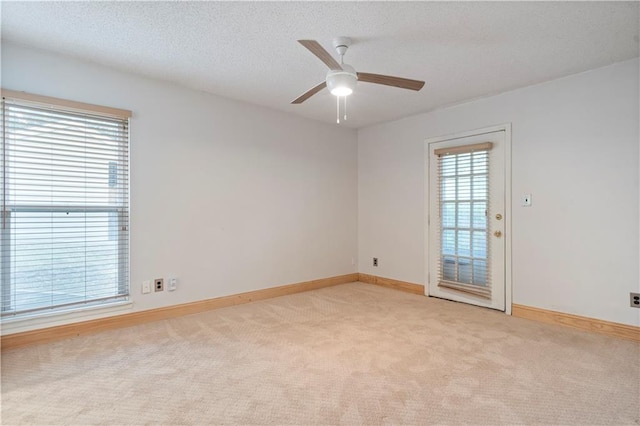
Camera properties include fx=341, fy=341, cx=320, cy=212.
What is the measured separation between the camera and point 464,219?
4.01 metres

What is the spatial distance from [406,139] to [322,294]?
236cm

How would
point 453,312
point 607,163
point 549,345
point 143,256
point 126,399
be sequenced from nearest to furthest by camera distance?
point 126,399
point 549,345
point 607,163
point 143,256
point 453,312

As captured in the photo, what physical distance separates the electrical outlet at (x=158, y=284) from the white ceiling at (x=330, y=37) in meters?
1.98

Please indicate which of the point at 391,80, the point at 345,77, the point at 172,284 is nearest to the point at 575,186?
the point at 391,80

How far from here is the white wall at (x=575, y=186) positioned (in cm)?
291

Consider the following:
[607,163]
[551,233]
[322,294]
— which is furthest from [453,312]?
[607,163]

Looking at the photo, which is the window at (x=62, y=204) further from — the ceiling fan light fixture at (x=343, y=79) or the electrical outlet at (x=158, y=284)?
the ceiling fan light fixture at (x=343, y=79)

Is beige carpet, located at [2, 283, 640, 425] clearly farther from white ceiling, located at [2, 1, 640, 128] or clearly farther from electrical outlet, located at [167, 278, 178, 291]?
white ceiling, located at [2, 1, 640, 128]

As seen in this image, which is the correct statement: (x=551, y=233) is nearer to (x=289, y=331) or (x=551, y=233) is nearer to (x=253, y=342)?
(x=289, y=331)

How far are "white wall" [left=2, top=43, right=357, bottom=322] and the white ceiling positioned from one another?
24cm

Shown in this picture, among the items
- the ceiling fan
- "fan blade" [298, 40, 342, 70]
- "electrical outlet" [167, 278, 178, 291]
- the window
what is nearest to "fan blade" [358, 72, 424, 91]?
the ceiling fan

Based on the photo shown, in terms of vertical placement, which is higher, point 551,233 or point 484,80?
point 484,80

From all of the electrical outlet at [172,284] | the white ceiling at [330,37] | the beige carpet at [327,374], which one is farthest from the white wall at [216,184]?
the beige carpet at [327,374]

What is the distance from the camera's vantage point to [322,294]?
4414 millimetres
